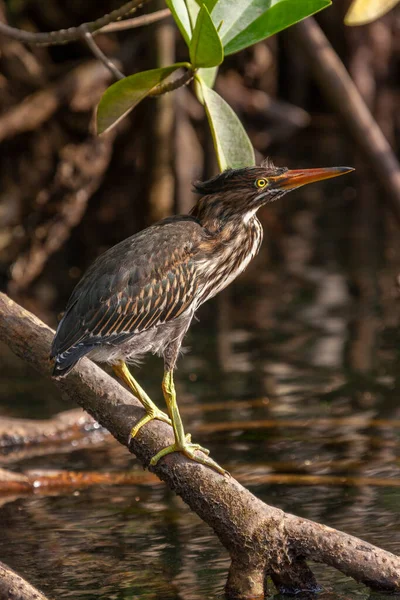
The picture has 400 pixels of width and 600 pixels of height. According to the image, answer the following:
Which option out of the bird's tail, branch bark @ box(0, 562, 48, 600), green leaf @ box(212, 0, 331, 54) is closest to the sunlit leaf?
green leaf @ box(212, 0, 331, 54)

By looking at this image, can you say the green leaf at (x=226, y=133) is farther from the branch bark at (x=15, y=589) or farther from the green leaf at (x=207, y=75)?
the branch bark at (x=15, y=589)

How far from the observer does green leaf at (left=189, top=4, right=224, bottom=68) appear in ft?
12.3

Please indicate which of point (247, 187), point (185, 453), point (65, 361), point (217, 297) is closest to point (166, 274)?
point (247, 187)

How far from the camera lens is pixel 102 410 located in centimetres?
426

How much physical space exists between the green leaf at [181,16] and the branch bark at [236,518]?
108 centimetres

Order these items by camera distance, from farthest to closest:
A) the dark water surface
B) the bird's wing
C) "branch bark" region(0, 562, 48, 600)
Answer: the dark water surface → the bird's wing → "branch bark" region(0, 562, 48, 600)

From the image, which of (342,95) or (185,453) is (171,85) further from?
(342,95)

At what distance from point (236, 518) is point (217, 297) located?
224 inches

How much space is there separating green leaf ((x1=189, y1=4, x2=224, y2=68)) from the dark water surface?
5.59ft

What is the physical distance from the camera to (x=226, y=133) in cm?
421

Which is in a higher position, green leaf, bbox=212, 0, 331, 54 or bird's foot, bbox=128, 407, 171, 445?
green leaf, bbox=212, 0, 331, 54

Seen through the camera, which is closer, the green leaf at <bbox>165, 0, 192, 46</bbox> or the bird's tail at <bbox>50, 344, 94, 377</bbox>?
the green leaf at <bbox>165, 0, 192, 46</bbox>

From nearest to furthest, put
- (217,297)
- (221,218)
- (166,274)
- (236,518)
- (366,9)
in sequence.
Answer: (236,518)
(166,274)
(221,218)
(366,9)
(217,297)

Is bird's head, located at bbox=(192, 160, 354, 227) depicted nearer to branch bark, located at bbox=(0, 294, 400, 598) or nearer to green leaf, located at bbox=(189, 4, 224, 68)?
green leaf, located at bbox=(189, 4, 224, 68)
